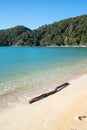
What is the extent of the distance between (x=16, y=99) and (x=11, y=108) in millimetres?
1825

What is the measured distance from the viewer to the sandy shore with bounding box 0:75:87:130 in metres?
7.68

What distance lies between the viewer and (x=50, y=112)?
30.1ft

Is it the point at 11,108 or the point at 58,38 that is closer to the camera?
the point at 11,108

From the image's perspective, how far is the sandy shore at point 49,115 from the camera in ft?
25.2

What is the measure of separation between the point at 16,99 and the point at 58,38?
585 ft

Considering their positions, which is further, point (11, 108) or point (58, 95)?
point (58, 95)

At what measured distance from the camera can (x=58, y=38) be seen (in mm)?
189000

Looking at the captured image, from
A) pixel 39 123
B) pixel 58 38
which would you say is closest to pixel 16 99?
pixel 39 123

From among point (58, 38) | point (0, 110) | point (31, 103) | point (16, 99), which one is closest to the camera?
point (0, 110)

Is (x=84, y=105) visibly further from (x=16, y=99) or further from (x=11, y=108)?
(x=16, y=99)

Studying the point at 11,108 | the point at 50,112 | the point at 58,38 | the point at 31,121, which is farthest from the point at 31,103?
the point at 58,38

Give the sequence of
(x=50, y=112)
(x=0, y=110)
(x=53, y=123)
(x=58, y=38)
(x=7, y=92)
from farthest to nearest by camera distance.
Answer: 1. (x=58, y=38)
2. (x=7, y=92)
3. (x=0, y=110)
4. (x=50, y=112)
5. (x=53, y=123)

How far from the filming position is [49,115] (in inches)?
346

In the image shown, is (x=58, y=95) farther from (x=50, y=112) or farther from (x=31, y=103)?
(x=50, y=112)
